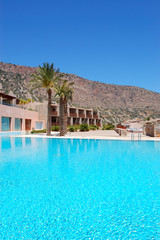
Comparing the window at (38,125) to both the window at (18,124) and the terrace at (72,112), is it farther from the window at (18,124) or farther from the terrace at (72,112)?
the terrace at (72,112)

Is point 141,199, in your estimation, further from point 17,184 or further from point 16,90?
point 16,90

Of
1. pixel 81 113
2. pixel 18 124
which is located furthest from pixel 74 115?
pixel 18 124

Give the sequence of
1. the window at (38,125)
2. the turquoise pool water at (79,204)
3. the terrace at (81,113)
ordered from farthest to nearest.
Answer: the terrace at (81,113) < the window at (38,125) < the turquoise pool water at (79,204)

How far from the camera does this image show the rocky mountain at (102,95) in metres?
83.4

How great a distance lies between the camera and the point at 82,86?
369ft

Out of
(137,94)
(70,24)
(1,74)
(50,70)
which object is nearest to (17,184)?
(50,70)

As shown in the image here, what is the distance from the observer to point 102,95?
111 meters

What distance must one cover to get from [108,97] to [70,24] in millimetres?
78991

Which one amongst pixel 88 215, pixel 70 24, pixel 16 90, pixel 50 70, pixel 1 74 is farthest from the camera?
pixel 1 74

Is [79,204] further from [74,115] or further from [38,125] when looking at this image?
[74,115]

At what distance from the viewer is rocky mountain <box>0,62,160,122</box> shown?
83.4 metres

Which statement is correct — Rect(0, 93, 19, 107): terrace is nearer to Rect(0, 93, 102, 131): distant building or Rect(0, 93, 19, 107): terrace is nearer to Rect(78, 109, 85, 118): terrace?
Rect(0, 93, 102, 131): distant building

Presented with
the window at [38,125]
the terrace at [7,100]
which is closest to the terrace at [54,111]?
the window at [38,125]

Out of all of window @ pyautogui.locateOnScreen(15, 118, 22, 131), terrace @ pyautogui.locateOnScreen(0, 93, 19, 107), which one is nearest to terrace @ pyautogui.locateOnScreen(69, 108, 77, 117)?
terrace @ pyautogui.locateOnScreen(0, 93, 19, 107)
